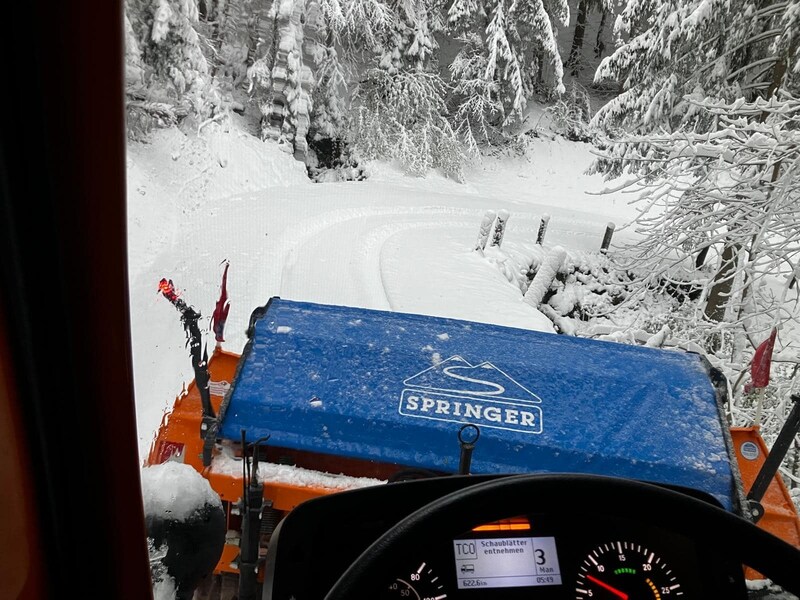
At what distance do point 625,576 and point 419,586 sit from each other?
50 cm

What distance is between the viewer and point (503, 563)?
4.84 ft

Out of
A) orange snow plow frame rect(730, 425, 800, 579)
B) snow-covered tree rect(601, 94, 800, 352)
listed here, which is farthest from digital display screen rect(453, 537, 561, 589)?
snow-covered tree rect(601, 94, 800, 352)

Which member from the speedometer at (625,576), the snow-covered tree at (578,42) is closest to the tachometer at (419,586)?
the speedometer at (625,576)

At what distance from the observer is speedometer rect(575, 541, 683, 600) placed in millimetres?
1465

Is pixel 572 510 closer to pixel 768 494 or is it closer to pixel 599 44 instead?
pixel 768 494

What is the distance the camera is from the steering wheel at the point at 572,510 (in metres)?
0.89

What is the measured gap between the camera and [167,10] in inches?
329

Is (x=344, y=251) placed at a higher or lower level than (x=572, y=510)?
lower

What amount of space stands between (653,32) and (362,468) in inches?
428

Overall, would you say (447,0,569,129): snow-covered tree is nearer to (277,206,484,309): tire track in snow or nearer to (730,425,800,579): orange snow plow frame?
(277,206,484,309): tire track in snow

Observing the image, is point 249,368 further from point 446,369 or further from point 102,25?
point 102,25

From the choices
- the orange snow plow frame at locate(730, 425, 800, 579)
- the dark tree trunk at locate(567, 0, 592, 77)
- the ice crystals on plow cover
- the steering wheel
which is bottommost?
the orange snow plow frame at locate(730, 425, 800, 579)

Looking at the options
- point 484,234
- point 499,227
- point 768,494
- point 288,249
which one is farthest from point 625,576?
point 499,227

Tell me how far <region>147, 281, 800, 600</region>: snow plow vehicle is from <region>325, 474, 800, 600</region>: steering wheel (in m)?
0.42
